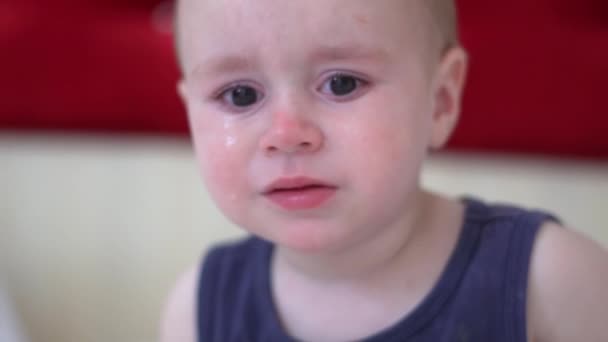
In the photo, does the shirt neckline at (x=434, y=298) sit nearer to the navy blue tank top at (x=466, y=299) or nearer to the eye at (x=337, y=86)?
the navy blue tank top at (x=466, y=299)

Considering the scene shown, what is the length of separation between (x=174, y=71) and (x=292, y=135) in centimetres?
48

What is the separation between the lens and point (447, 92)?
60cm

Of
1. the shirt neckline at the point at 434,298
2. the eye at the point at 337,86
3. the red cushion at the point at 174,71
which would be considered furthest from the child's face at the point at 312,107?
the red cushion at the point at 174,71

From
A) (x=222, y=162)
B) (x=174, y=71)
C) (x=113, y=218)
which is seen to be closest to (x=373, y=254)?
(x=222, y=162)

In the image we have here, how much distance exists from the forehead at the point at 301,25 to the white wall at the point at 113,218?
483 mm

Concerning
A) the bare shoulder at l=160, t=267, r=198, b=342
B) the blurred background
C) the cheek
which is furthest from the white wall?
the cheek

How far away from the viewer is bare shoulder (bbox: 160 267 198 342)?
0.72 meters

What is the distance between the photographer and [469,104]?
35.4 inches

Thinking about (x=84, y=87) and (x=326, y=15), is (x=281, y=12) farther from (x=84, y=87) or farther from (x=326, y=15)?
(x=84, y=87)

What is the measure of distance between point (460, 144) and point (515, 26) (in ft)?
0.54

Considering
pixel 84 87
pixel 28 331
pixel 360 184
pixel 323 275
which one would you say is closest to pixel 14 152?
pixel 84 87

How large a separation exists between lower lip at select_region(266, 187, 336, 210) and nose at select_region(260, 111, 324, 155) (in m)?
0.03

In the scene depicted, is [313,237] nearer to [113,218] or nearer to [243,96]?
[243,96]

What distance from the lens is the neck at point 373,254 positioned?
0.62 m
